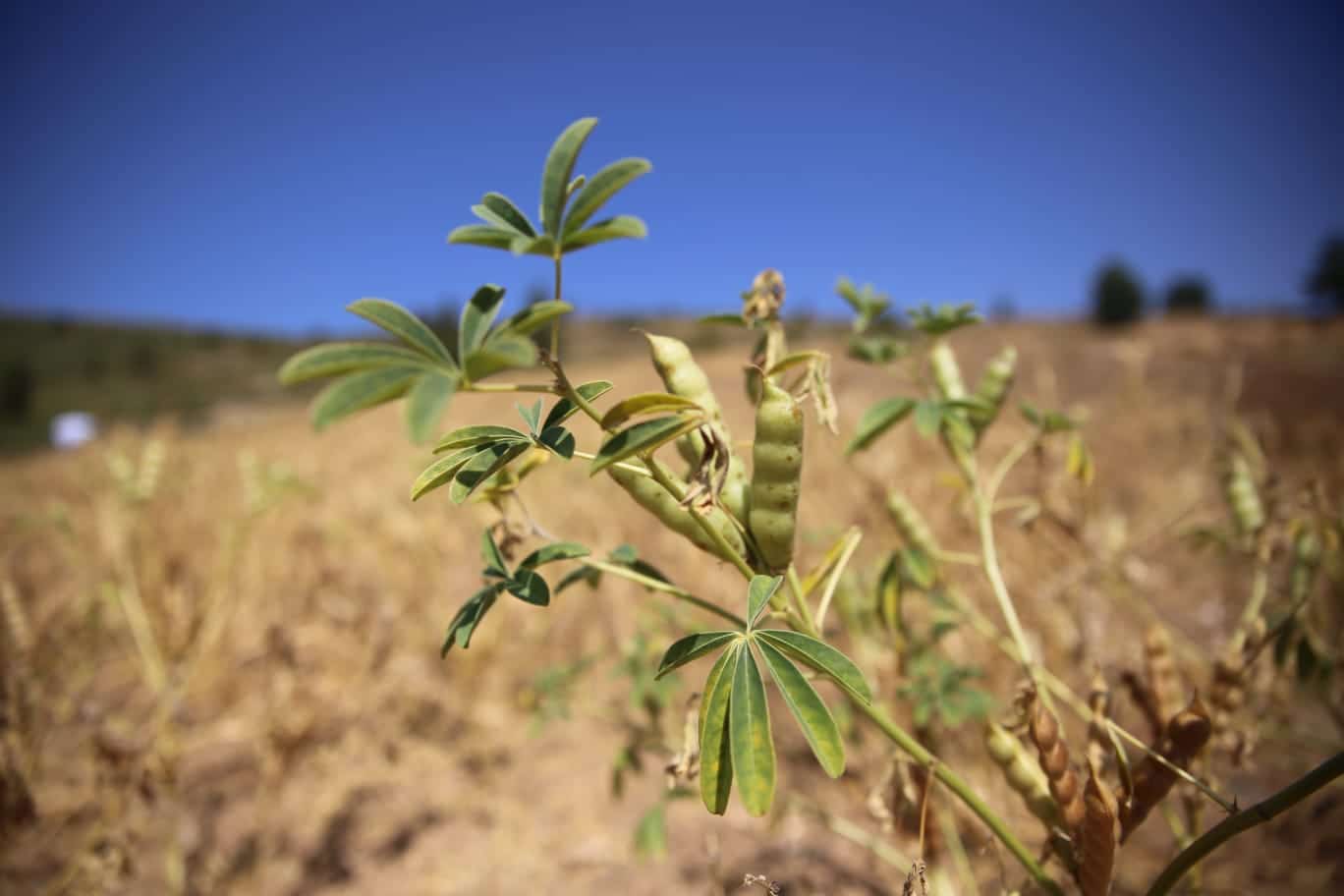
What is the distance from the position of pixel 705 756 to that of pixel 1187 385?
5876mm

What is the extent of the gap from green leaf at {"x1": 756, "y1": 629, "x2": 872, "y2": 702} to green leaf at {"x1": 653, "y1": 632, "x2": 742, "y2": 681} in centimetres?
3

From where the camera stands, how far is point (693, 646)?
19.3 inches

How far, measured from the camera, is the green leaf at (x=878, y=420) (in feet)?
2.48

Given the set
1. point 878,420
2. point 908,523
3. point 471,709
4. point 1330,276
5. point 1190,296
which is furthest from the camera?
point 1190,296

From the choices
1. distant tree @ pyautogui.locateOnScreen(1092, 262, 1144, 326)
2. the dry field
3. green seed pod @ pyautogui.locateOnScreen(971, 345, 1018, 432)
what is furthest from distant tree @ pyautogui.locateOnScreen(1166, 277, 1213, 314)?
green seed pod @ pyautogui.locateOnScreen(971, 345, 1018, 432)

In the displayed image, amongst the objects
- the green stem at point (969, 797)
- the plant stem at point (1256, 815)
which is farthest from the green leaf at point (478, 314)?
the plant stem at point (1256, 815)

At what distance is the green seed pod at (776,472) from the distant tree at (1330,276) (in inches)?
965

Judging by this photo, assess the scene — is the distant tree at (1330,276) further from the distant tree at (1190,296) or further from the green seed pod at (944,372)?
the green seed pod at (944,372)

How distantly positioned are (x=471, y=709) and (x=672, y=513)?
61.7 inches

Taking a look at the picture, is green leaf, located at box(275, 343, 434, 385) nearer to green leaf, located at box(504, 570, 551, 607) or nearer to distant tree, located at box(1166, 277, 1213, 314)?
green leaf, located at box(504, 570, 551, 607)


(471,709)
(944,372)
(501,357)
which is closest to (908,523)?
(944,372)

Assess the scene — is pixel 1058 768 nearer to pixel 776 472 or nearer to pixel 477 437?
pixel 776 472

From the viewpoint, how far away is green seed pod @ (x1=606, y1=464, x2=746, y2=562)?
1.65 feet

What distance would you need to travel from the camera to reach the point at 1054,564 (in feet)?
5.82
